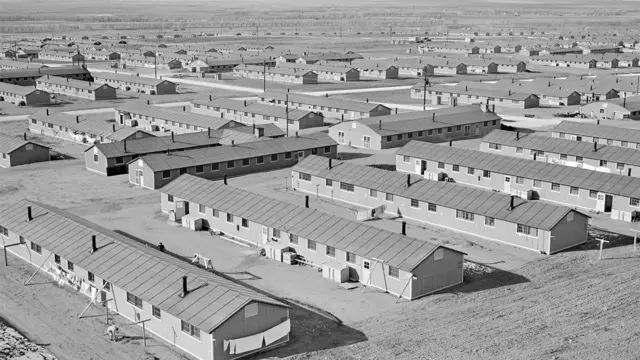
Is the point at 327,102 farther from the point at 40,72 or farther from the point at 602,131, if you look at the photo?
the point at 40,72

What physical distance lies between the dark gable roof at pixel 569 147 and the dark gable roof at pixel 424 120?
8277mm

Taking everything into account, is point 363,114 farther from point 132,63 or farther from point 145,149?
point 132,63

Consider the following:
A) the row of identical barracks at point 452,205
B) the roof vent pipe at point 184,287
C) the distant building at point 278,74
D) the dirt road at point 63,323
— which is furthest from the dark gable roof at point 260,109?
the roof vent pipe at point 184,287

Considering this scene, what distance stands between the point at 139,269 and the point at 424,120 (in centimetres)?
5027

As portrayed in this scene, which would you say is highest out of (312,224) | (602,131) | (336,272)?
(602,131)

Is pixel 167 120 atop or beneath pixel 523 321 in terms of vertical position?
atop

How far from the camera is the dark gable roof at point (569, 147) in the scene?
61.6 metres

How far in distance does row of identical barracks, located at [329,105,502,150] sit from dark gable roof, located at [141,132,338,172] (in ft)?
21.6

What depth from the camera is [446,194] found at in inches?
1924

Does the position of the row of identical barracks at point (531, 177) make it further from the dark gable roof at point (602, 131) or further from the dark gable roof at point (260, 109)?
the dark gable roof at point (260, 109)

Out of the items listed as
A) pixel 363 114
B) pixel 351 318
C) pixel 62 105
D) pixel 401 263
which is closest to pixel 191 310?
pixel 351 318

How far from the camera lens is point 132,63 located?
6540 inches

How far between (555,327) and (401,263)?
7.52 metres

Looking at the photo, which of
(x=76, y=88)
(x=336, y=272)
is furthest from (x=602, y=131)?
(x=76, y=88)
